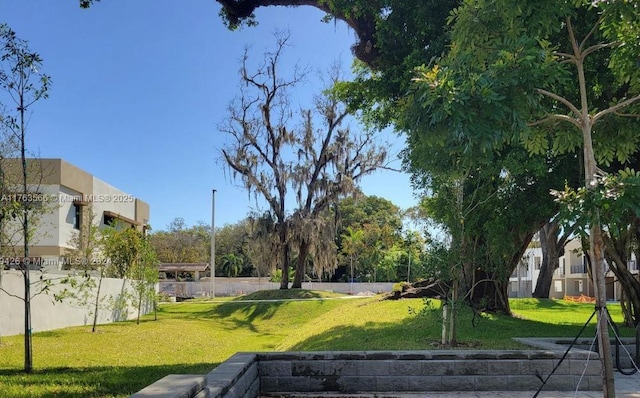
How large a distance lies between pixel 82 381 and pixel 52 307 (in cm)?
877

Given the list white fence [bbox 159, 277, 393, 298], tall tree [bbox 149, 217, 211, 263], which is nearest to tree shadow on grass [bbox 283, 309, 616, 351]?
white fence [bbox 159, 277, 393, 298]

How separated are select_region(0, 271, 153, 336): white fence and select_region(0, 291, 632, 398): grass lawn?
52 cm

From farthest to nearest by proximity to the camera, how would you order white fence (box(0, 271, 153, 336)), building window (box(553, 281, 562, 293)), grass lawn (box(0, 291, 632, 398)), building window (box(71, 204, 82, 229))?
1. building window (box(553, 281, 562, 293))
2. building window (box(71, 204, 82, 229))
3. white fence (box(0, 271, 153, 336))
4. grass lawn (box(0, 291, 632, 398))

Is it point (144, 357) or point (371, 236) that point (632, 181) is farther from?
point (371, 236)

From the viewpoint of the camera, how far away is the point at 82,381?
24.4ft

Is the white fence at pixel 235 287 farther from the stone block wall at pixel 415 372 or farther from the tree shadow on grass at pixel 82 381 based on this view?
the stone block wall at pixel 415 372

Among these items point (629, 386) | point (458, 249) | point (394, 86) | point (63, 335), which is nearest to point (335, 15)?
point (394, 86)

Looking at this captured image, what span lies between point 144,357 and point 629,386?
8.97 metres

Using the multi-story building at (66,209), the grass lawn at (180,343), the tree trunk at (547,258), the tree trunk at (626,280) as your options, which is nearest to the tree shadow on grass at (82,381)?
the grass lawn at (180,343)

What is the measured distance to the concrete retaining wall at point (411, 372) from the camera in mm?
6379

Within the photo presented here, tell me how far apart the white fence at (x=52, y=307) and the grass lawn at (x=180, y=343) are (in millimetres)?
515

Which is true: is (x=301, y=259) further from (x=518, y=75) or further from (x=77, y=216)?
(x=518, y=75)

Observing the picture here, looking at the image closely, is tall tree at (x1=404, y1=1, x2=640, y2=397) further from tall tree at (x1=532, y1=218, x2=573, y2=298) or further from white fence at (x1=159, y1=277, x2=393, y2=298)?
white fence at (x1=159, y1=277, x2=393, y2=298)

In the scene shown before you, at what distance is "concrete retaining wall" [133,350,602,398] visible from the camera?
20.9ft
